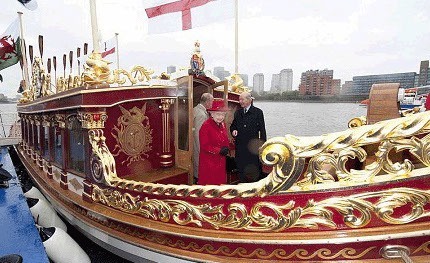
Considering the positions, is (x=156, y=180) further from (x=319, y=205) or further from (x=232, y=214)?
(x=319, y=205)

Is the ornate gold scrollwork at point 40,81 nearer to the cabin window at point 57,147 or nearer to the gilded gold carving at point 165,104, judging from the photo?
the cabin window at point 57,147

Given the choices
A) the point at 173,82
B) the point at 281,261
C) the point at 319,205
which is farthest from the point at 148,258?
the point at 173,82

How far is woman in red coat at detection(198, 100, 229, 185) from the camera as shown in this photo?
124 inches

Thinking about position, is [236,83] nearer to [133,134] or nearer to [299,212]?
[133,134]

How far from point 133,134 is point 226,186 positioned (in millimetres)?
2139

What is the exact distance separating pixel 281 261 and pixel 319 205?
54 cm

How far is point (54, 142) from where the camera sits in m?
4.72

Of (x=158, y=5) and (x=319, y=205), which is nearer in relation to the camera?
(x=319, y=205)

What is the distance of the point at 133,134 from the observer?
3.82 m

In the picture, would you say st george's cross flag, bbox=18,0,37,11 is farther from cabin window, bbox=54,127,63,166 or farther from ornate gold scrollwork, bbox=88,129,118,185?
ornate gold scrollwork, bbox=88,129,118,185

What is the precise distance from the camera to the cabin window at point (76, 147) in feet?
11.6

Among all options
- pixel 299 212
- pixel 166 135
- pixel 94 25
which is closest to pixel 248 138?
pixel 166 135

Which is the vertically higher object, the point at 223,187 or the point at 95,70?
the point at 95,70

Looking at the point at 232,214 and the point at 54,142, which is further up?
the point at 54,142
